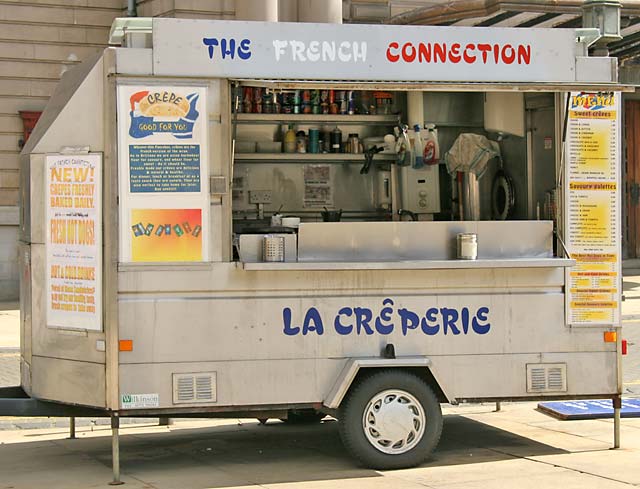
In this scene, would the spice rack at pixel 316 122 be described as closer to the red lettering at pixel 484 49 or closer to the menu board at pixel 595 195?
the red lettering at pixel 484 49

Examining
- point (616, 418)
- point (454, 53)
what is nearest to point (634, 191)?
point (616, 418)

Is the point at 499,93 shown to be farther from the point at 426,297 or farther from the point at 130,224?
the point at 130,224

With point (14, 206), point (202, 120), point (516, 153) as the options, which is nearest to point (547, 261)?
point (516, 153)

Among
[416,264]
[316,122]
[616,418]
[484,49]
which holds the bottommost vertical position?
[616,418]

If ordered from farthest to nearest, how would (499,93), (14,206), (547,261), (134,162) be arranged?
1. (14,206)
2. (499,93)
3. (547,261)
4. (134,162)

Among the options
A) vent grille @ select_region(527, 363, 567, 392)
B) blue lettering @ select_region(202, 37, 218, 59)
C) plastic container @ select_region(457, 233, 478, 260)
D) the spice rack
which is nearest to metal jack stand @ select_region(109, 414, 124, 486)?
blue lettering @ select_region(202, 37, 218, 59)

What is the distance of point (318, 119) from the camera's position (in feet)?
32.6

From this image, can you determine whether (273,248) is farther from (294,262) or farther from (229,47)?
(229,47)

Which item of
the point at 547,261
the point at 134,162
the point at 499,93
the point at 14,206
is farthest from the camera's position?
the point at 14,206

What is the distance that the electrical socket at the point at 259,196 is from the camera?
10031 mm

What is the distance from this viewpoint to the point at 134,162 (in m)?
7.79

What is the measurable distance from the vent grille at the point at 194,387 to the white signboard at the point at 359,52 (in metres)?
2.01

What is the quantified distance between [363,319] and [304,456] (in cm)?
126

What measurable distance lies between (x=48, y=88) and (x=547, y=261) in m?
15.6
